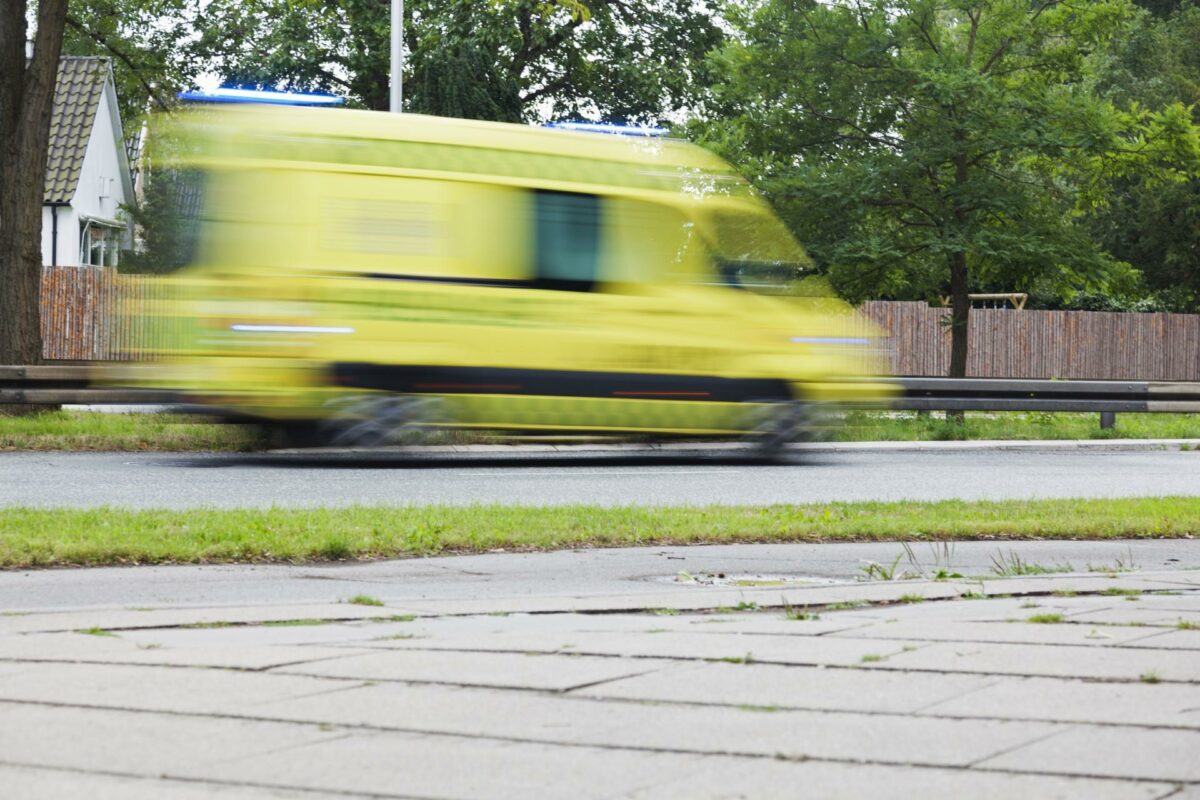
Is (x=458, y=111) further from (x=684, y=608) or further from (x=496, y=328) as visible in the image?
(x=684, y=608)

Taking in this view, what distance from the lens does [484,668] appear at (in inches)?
208

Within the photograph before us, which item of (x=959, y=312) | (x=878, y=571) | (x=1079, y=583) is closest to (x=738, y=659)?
(x=1079, y=583)

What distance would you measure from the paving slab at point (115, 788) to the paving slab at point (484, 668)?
127 centimetres

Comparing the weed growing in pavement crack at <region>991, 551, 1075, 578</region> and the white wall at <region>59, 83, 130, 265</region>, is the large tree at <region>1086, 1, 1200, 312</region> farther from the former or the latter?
the weed growing in pavement crack at <region>991, 551, 1075, 578</region>

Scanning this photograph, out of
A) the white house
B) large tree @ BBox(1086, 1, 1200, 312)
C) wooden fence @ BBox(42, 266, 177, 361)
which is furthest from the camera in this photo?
the white house

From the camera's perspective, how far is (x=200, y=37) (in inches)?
1692

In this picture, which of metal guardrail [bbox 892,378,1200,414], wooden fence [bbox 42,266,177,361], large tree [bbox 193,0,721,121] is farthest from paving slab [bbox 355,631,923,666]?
large tree [bbox 193,0,721,121]

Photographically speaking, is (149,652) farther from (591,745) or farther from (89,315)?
(89,315)

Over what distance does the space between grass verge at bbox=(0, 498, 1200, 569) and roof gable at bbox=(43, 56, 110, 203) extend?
117 feet

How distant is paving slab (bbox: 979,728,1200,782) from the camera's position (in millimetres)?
3945

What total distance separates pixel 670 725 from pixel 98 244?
46.7 meters

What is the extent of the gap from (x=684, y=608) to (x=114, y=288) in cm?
3285

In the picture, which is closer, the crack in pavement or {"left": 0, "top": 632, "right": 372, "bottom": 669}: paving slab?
the crack in pavement

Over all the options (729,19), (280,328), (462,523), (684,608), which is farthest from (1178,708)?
(729,19)
